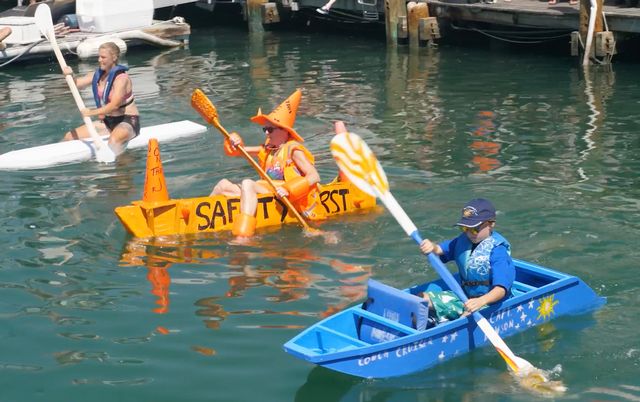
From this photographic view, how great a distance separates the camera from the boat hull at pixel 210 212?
36.8ft

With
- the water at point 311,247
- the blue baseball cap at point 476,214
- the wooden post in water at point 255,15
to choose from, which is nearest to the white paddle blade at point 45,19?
the water at point 311,247

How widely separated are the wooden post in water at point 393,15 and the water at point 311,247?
3.70 metres

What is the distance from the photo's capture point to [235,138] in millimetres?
12445

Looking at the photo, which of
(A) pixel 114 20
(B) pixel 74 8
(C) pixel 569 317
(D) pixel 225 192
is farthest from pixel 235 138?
(B) pixel 74 8

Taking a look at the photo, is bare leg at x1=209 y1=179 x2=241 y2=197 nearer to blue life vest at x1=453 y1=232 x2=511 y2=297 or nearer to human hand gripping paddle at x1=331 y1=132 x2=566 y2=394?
human hand gripping paddle at x1=331 y1=132 x2=566 y2=394

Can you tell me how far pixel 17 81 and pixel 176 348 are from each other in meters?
14.6

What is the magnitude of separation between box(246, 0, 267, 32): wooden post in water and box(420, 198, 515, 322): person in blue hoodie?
20.0 metres

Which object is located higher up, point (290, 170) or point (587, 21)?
point (587, 21)

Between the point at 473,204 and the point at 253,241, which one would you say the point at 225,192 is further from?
the point at 473,204

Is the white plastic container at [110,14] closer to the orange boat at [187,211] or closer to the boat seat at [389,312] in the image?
the orange boat at [187,211]

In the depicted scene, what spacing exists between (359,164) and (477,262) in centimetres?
121

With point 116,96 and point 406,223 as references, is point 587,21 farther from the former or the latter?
point 406,223

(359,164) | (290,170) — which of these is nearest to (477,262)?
(359,164)

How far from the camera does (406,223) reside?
330 inches
